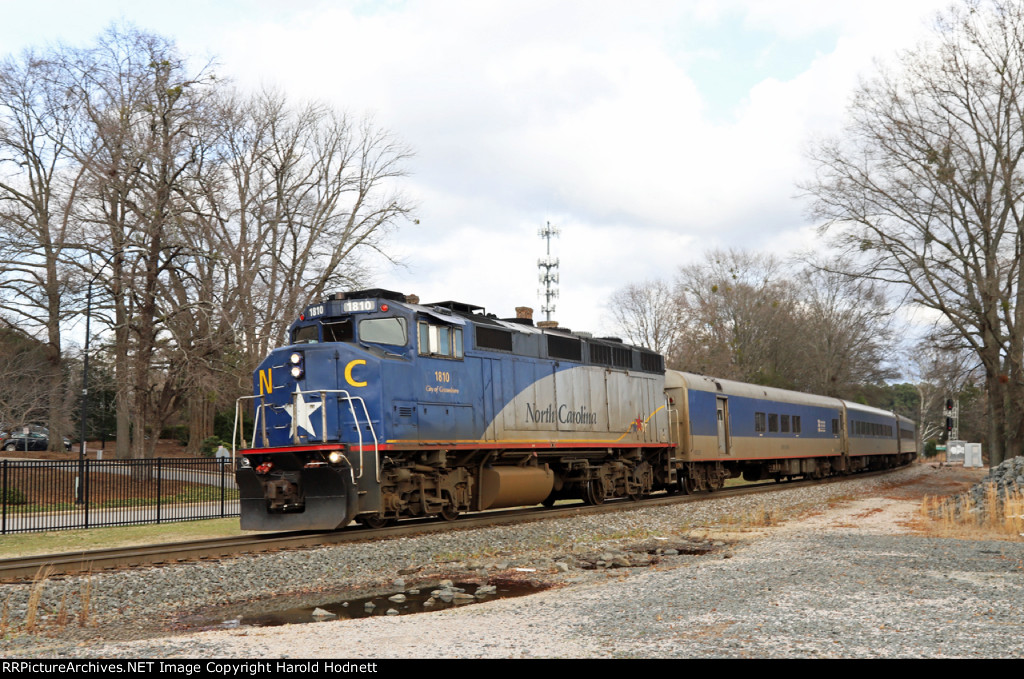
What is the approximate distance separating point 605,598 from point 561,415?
10.4 meters

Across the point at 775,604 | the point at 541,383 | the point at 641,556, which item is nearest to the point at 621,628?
the point at 775,604

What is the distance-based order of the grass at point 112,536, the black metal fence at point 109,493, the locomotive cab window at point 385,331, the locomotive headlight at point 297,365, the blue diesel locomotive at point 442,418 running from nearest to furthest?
the blue diesel locomotive at point 442,418 < the locomotive headlight at point 297,365 < the locomotive cab window at point 385,331 < the grass at point 112,536 < the black metal fence at point 109,493

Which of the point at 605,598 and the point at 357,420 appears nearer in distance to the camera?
the point at 605,598

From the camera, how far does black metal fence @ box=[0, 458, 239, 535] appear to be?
61.7 ft

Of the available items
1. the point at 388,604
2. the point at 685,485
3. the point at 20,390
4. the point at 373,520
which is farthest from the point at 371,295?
the point at 20,390

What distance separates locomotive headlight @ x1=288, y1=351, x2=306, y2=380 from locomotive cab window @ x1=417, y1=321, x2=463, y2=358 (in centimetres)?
210

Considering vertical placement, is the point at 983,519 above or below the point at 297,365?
below

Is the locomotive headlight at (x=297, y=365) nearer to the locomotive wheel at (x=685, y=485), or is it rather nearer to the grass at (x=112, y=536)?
the grass at (x=112, y=536)

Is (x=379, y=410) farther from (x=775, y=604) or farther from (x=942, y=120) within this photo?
(x=942, y=120)

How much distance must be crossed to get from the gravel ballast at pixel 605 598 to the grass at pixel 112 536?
16.7 ft

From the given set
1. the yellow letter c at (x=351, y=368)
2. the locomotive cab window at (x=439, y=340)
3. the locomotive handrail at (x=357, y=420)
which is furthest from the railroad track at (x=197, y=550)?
the locomotive cab window at (x=439, y=340)

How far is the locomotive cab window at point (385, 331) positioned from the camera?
15070 millimetres

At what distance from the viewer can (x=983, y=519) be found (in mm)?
17109

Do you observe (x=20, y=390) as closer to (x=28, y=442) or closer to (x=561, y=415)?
(x=28, y=442)
